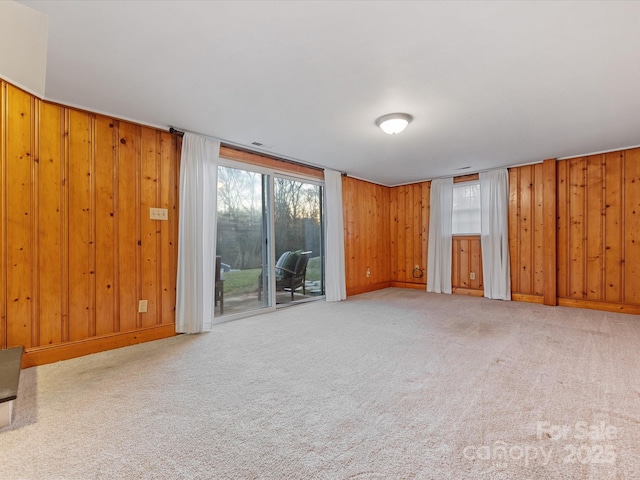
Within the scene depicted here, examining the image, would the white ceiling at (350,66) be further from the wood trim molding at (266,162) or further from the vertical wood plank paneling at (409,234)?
the vertical wood plank paneling at (409,234)

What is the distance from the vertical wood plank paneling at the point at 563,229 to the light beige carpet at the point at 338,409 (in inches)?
63.4

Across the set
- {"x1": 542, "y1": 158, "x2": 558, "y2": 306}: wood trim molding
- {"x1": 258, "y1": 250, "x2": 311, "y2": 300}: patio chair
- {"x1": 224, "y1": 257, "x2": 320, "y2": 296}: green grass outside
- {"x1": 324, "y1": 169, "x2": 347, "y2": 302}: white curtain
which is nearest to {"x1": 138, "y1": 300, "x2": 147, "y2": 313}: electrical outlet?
{"x1": 224, "y1": 257, "x2": 320, "y2": 296}: green grass outside

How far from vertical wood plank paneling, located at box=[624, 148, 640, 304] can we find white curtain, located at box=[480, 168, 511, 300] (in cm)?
142

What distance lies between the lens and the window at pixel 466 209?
5.59 metres

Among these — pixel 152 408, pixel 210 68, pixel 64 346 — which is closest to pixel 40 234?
pixel 64 346

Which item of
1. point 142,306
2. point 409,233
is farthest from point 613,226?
point 142,306

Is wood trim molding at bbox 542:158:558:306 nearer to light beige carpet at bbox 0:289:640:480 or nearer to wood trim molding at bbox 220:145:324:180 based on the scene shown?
light beige carpet at bbox 0:289:640:480

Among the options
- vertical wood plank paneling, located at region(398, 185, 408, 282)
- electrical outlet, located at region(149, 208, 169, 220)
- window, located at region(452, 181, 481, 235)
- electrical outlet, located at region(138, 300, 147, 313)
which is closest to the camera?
electrical outlet, located at region(138, 300, 147, 313)

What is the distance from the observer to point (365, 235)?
609 cm

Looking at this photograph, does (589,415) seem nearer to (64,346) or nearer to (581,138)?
(581,138)

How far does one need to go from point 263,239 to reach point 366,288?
271 cm

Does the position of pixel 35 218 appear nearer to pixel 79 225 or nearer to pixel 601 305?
pixel 79 225

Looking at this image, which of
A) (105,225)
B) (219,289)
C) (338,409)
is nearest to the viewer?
(338,409)

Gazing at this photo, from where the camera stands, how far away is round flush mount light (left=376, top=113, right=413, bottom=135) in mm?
2930
